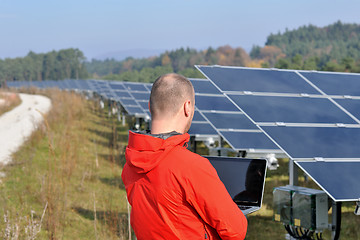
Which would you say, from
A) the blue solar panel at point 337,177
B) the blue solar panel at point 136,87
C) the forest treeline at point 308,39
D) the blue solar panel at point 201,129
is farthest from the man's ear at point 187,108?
the forest treeline at point 308,39

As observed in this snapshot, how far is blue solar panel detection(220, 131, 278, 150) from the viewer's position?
855cm

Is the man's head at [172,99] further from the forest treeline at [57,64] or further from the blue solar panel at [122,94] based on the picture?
the forest treeline at [57,64]

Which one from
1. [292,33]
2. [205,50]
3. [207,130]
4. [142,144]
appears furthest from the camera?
[292,33]

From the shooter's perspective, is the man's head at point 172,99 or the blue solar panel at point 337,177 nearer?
the man's head at point 172,99

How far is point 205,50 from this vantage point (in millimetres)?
105562

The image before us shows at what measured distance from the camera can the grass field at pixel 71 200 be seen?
6336 millimetres

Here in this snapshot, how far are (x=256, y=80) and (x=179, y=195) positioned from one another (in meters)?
5.06

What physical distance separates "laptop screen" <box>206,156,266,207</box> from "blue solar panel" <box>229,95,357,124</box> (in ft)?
6.19

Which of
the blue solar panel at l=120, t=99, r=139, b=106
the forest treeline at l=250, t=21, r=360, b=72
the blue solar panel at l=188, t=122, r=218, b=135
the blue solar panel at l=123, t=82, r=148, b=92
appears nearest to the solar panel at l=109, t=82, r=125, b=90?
the blue solar panel at l=123, t=82, r=148, b=92

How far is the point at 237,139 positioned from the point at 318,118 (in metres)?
2.87

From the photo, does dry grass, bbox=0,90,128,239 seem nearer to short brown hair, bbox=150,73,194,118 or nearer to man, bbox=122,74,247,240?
man, bbox=122,74,247,240

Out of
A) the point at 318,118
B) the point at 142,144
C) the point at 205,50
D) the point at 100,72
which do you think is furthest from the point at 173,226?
the point at 100,72

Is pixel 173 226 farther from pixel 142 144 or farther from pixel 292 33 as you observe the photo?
pixel 292 33

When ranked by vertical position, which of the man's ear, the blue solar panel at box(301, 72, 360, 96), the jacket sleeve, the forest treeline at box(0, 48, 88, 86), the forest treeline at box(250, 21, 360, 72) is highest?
the forest treeline at box(250, 21, 360, 72)
